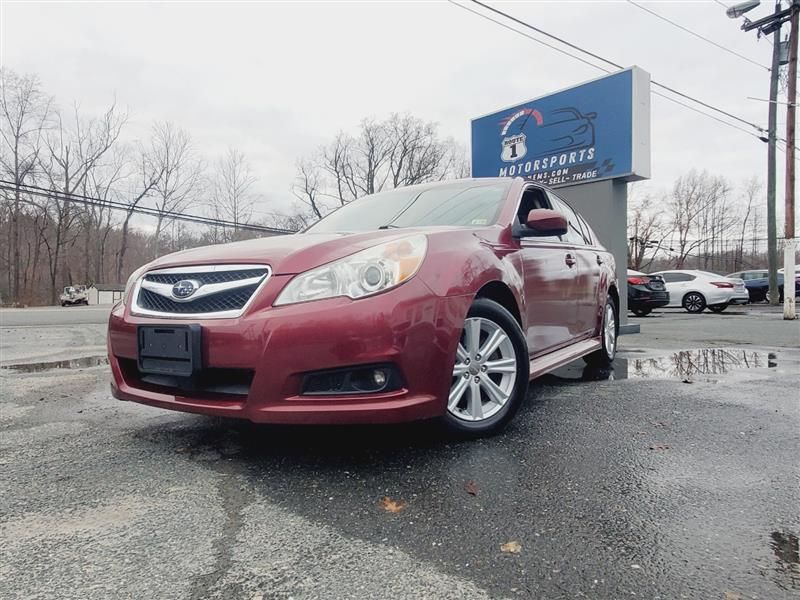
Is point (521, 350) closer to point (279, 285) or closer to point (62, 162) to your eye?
point (279, 285)

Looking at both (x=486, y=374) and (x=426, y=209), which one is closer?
(x=486, y=374)

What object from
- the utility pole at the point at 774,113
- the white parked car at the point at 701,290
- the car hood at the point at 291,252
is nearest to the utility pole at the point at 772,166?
the utility pole at the point at 774,113

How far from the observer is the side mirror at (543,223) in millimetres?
3092

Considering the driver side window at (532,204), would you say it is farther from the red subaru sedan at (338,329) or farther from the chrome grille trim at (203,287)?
the chrome grille trim at (203,287)

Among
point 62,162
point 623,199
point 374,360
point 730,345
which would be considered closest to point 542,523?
point 374,360

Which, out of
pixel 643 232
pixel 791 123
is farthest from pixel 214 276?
pixel 643 232

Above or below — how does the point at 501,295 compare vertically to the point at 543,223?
below

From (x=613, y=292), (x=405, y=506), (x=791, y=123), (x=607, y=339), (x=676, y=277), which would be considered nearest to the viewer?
(x=405, y=506)

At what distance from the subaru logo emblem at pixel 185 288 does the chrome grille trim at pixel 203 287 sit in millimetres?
19

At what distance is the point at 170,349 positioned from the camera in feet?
7.72

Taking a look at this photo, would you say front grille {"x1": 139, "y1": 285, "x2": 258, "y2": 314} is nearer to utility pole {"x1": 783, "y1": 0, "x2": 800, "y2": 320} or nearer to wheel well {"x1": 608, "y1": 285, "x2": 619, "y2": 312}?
wheel well {"x1": 608, "y1": 285, "x2": 619, "y2": 312}

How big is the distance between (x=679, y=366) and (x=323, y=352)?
4.38 meters

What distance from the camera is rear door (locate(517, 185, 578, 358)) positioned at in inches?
129

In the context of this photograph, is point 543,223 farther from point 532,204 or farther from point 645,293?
point 645,293
